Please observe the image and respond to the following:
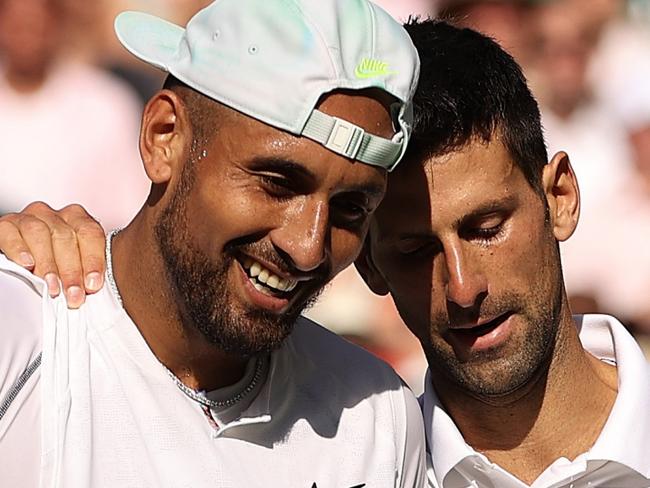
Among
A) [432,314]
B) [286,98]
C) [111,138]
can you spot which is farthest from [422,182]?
[111,138]

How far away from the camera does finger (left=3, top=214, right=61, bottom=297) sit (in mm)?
2715

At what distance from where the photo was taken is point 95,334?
2.69m

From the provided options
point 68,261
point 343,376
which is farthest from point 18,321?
point 343,376

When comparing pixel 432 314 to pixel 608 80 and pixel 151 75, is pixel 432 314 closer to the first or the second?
pixel 151 75

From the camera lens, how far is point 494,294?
3.19 meters

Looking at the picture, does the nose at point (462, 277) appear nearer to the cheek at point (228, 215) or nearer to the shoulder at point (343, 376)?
the shoulder at point (343, 376)

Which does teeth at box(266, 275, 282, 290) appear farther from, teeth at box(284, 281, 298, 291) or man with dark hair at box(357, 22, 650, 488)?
man with dark hair at box(357, 22, 650, 488)

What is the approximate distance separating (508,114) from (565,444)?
0.94 meters

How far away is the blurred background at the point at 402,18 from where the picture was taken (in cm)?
600

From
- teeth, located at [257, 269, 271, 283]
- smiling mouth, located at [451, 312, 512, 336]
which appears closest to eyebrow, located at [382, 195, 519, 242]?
smiling mouth, located at [451, 312, 512, 336]

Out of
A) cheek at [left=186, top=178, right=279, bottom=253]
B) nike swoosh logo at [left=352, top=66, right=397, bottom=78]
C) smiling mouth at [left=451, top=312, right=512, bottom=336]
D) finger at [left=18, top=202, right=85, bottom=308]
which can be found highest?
nike swoosh logo at [left=352, top=66, right=397, bottom=78]

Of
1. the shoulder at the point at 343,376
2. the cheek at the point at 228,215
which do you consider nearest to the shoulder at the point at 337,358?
the shoulder at the point at 343,376

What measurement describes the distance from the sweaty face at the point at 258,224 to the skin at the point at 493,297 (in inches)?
18.9

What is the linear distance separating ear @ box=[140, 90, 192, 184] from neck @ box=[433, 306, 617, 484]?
113 cm
